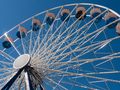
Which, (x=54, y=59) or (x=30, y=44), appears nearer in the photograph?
(x=54, y=59)

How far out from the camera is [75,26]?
64.1 ft

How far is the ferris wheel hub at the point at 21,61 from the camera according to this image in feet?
55.0

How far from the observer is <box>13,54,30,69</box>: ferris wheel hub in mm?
16766

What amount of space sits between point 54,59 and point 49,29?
3.12m

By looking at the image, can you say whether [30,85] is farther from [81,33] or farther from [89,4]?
[89,4]

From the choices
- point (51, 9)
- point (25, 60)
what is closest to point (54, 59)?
point (25, 60)

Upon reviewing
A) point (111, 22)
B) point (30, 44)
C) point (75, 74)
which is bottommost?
point (75, 74)

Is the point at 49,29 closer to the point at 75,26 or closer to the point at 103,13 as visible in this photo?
the point at 75,26

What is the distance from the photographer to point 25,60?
17.0 m

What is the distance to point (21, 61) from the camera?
1708cm

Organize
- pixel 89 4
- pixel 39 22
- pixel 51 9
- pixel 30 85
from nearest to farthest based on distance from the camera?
pixel 30 85 < pixel 89 4 < pixel 51 9 < pixel 39 22

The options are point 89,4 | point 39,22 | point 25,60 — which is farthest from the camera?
point 39,22

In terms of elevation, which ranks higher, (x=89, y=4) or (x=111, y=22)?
(x=89, y=4)

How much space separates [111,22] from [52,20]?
213 inches
